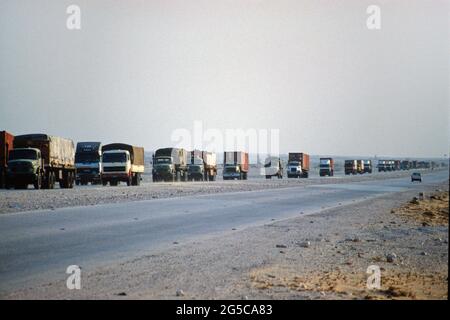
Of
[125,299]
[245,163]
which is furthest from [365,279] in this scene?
[245,163]

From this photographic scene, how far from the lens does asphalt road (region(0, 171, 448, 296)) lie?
33.8 feet

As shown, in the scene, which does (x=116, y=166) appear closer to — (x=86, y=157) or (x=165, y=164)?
(x=86, y=157)

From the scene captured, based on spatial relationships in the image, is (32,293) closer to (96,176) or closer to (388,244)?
(388,244)

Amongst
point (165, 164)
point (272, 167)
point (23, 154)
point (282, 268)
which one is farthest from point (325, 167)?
point (282, 268)

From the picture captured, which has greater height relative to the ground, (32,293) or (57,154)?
(57,154)

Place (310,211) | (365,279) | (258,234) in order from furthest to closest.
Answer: (310,211)
(258,234)
(365,279)

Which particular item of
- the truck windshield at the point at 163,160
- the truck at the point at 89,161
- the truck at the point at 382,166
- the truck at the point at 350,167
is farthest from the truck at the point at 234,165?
the truck at the point at 382,166

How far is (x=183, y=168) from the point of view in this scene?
6456 cm

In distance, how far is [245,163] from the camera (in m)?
77.0

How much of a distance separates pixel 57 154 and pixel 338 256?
3098cm

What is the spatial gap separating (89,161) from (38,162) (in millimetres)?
10531

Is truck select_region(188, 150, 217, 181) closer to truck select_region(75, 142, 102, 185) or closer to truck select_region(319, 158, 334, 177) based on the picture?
truck select_region(75, 142, 102, 185)

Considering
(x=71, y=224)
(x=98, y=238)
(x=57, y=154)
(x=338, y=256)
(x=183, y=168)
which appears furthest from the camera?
(x=183, y=168)
